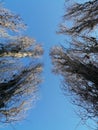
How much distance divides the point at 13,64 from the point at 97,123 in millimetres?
7711

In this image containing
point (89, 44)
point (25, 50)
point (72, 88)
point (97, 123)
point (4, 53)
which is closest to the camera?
point (97, 123)

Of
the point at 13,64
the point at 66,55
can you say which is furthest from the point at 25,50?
the point at 66,55

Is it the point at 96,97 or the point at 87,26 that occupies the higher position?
the point at 87,26

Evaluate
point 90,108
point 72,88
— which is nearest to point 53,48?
point 72,88

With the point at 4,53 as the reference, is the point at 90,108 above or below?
below

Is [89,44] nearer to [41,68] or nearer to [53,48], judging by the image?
[53,48]

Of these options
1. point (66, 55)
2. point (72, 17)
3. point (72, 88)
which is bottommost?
point (72, 88)

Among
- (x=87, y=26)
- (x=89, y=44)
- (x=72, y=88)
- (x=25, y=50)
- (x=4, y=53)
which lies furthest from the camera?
(x=25, y=50)

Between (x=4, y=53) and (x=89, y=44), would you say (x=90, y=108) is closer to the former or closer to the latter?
(x=89, y=44)

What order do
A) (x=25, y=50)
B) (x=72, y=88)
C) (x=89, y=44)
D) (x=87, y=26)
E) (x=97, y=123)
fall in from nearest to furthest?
1. (x=97, y=123)
2. (x=72, y=88)
3. (x=89, y=44)
4. (x=87, y=26)
5. (x=25, y=50)

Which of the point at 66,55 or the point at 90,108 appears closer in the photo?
the point at 90,108

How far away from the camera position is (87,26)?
18.3 metres

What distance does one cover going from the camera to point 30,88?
2089cm

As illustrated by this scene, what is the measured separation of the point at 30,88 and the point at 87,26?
15.5ft
